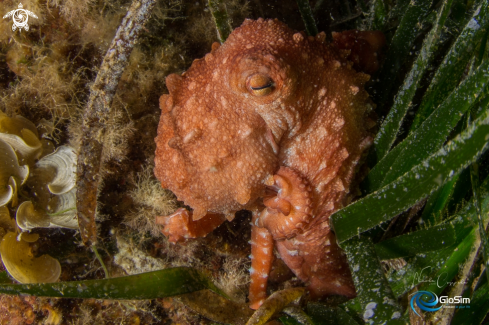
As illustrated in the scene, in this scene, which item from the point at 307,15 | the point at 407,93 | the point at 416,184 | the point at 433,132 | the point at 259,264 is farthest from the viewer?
the point at 259,264

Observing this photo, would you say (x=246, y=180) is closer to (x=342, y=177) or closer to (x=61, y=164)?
(x=342, y=177)

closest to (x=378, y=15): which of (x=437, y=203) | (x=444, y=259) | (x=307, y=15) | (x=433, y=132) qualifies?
(x=307, y=15)

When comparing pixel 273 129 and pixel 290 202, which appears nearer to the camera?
pixel 273 129

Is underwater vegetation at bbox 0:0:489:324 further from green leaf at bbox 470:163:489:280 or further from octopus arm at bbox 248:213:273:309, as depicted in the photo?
octopus arm at bbox 248:213:273:309

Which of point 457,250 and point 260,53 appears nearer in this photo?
point 260,53

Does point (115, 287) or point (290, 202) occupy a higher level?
A: point (290, 202)

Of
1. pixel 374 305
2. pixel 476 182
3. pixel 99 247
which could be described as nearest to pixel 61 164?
pixel 99 247

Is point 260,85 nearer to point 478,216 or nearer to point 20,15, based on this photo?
point 478,216

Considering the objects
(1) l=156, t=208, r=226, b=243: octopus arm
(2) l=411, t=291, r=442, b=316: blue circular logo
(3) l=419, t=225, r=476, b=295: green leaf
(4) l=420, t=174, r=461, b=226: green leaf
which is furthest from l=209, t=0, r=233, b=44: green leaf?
(2) l=411, t=291, r=442, b=316: blue circular logo
